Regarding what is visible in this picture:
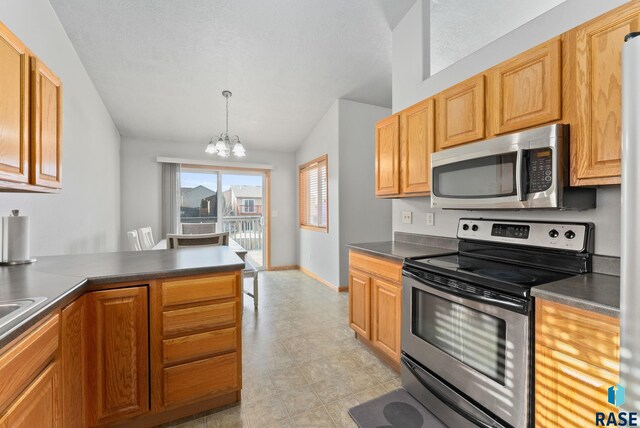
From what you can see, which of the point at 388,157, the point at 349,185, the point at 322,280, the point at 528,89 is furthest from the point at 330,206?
the point at 528,89

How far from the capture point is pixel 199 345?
1584mm

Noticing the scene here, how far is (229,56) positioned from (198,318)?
281 centimetres

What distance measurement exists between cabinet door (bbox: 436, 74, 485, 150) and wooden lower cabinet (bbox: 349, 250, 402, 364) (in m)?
0.98

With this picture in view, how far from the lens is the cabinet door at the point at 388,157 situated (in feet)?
7.86

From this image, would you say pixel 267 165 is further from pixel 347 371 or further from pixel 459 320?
pixel 459 320

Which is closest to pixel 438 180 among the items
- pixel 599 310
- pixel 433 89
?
pixel 433 89

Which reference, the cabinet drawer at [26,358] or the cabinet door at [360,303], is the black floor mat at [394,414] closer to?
the cabinet door at [360,303]

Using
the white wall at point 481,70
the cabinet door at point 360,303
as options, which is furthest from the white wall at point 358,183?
the cabinet door at point 360,303

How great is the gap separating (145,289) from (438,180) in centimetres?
199

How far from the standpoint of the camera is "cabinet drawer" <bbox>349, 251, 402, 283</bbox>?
1939 millimetres

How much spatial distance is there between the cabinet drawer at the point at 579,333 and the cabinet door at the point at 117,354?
6.26ft

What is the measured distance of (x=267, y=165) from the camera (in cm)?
547

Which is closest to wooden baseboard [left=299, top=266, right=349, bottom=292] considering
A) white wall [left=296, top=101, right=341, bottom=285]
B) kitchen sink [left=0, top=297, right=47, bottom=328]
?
white wall [left=296, top=101, right=341, bottom=285]

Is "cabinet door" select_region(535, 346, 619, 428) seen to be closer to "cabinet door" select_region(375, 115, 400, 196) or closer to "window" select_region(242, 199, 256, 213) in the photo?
"cabinet door" select_region(375, 115, 400, 196)
